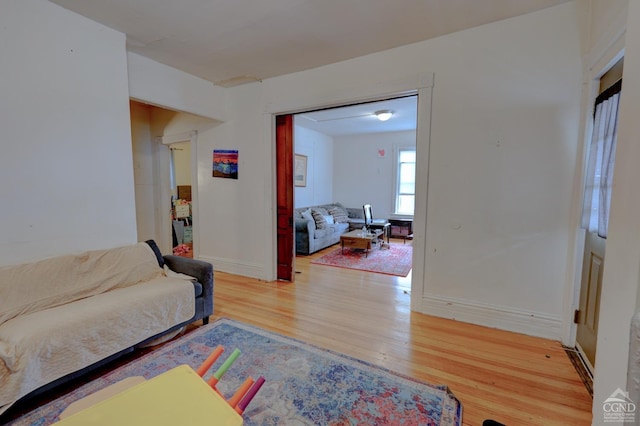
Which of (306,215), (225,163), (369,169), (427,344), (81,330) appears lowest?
(427,344)

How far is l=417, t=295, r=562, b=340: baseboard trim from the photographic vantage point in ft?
8.15

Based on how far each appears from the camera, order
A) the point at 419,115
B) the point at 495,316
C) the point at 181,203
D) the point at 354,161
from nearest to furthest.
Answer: the point at 495,316
the point at 419,115
the point at 181,203
the point at 354,161

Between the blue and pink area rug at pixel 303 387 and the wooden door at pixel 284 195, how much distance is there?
1.60 m

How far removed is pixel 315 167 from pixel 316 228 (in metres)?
2.15

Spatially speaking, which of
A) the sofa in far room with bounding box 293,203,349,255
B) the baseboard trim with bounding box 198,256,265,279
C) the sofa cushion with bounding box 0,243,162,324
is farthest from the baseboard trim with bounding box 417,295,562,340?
the sofa cushion with bounding box 0,243,162,324

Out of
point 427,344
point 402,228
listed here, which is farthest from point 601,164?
point 402,228

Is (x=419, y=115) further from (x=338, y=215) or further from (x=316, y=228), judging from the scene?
(x=338, y=215)

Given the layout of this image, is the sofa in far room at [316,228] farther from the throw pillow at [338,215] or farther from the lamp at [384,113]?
the lamp at [384,113]

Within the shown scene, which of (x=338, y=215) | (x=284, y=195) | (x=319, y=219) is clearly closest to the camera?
(x=284, y=195)

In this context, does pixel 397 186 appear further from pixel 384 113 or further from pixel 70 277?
pixel 70 277

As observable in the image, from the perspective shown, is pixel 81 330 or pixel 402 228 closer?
pixel 81 330

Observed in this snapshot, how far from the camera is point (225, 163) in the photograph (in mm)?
4148

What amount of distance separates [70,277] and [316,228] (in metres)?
4.02

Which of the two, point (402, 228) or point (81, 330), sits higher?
point (81, 330)
